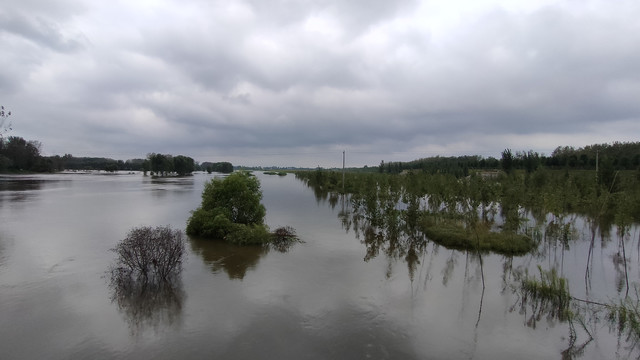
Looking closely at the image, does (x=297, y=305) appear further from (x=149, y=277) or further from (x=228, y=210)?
(x=228, y=210)

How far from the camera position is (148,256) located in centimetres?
1105

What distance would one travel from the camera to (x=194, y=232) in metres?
18.1

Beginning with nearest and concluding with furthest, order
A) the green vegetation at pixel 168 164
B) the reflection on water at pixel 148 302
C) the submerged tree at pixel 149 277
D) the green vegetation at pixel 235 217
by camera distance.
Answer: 1. the reflection on water at pixel 148 302
2. the submerged tree at pixel 149 277
3. the green vegetation at pixel 235 217
4. the green vegetation at pixel 168 164

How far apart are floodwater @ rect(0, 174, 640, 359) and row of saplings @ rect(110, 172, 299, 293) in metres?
0.75

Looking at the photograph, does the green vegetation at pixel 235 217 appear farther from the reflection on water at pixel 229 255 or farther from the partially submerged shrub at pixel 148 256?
the partially submerged shrub at pixel 148 256

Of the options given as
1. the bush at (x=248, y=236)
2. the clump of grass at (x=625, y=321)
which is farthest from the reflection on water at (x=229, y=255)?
the clump of grass at (x=625, y=321)

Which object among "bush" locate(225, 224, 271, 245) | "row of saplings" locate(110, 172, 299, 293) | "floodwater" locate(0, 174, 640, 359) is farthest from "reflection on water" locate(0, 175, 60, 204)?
"bush" locate(225, 224, 271, 245)

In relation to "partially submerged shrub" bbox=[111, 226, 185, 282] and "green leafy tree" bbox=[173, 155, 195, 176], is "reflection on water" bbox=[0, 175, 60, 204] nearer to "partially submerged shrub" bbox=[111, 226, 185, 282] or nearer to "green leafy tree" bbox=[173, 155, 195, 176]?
"partially submerged shrub" bbox=[111, 226, 185, 282]

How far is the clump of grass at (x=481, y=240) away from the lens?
1595 cm

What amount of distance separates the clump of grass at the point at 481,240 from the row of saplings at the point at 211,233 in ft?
26.5

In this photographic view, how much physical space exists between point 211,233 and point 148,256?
21.6ft

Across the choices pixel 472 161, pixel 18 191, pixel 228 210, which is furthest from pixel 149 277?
pixel 472 161

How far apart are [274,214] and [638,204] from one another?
22933 mm

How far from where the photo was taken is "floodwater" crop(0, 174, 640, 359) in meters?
7.12
